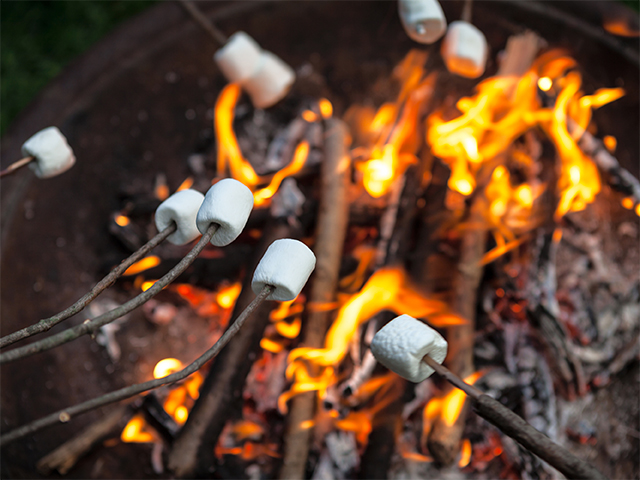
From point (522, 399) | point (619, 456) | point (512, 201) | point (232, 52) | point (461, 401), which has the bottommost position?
point (619, 456)

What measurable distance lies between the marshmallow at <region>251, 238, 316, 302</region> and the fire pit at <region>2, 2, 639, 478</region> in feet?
1.51

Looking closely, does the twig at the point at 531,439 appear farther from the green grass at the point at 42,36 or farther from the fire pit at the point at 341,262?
the green grass at the point at 42,36

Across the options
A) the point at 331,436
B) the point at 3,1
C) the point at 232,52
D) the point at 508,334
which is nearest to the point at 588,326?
the point at 508,334

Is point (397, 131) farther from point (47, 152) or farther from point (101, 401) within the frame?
point (101, 401)

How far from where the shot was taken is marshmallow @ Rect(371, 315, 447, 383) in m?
0.82

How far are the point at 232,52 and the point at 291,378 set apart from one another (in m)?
0.92

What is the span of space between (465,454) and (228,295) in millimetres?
787

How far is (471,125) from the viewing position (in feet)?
5.03

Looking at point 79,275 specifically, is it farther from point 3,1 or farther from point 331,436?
point 3,1

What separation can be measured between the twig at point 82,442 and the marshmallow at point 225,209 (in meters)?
0.75

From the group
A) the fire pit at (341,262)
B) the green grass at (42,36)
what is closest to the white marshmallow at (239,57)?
the fire pit at (341,262)

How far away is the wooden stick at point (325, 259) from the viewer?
4.03ft

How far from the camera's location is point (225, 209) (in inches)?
32.4

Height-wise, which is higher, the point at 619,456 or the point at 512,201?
the point at 512,201
